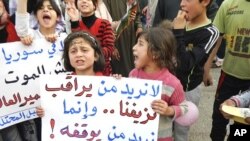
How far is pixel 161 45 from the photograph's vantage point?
8.50 ft

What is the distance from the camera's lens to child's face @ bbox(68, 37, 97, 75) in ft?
8.73

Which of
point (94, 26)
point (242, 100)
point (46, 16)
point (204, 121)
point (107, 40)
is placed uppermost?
point (46, 16)

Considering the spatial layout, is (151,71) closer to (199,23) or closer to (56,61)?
(199,23)

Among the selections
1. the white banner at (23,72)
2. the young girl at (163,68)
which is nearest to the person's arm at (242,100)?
the young girl at (163,68)

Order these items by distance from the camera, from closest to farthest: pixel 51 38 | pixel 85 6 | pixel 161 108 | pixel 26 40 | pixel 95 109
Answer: pixel 161 108 < pixel 95 109 < pixel 26 40 < pixel 51 38 < pixel 85 6

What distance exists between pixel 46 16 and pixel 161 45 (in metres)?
1.15

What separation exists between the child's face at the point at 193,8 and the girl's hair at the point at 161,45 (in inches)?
16.4

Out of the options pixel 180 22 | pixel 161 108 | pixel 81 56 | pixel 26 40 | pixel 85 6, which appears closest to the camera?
pixel 161 108

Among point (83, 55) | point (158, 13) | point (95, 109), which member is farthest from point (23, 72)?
point (158, 13)

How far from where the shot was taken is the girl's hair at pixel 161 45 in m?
2.58

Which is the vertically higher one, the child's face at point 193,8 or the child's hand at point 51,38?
the child's face at point 193,8

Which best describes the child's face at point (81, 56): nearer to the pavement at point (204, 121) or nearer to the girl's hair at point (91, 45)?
the girl's hair at point (91, 45)

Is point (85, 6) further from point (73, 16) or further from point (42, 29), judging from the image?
point (42, 29)

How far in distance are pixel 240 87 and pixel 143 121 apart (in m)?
1.24
